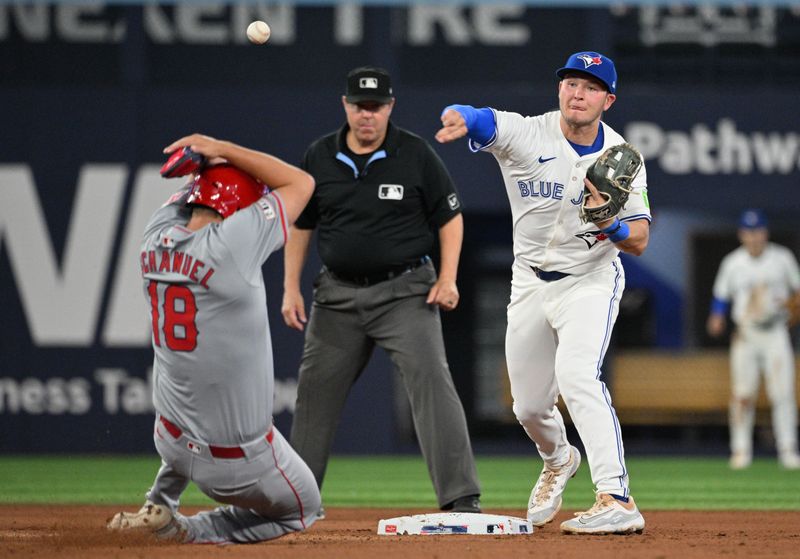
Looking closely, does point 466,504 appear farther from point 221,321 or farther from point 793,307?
point 793,307

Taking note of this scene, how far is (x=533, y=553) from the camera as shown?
496cm

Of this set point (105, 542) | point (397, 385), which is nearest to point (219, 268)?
point (105, 542)

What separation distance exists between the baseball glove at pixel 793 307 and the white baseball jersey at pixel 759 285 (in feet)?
0.14

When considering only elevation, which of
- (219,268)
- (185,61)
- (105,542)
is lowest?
(105,542)

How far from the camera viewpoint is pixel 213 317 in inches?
187

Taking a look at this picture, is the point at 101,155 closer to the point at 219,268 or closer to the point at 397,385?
the point at 397,385

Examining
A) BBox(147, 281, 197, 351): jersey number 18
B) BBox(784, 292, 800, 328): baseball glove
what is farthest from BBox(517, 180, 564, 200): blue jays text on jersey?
BBox(784, 292, 800, 328): baseball glove

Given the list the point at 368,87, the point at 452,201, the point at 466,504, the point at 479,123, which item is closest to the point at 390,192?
the point at 452,201

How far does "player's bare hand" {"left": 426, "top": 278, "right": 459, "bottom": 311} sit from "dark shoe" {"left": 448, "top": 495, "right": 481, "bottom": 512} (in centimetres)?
87

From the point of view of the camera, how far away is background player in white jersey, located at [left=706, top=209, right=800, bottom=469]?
11.7 metres

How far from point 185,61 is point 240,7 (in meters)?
0.86

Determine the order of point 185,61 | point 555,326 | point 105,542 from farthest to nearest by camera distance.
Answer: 1. point 185,61
2. point 555,326
3. point 105,542

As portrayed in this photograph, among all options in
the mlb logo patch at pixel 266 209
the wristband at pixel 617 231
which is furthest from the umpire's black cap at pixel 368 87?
the mlb logo patch at pixel 266 209

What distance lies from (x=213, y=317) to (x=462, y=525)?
5.53ft
